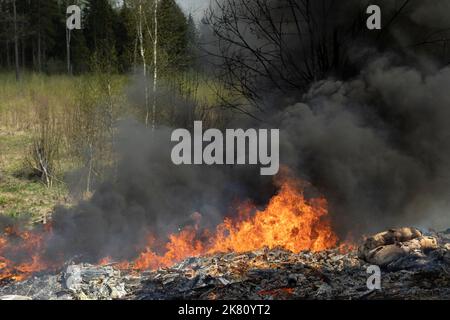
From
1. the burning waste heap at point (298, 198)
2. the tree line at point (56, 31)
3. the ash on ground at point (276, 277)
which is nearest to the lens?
the ash on ground at point (276, 277)

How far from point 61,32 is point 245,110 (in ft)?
97.3

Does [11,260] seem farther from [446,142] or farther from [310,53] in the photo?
[446,142]

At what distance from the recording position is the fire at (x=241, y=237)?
7957 mm

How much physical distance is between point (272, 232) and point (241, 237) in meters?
0.52

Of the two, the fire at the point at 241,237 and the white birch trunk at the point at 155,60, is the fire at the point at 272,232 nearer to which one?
the fire at the point at 241,237

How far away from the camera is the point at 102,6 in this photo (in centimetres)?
3042

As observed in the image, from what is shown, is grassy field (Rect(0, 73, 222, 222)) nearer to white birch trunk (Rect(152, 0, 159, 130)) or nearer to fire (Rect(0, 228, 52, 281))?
white birch trunk (Rect(152, 0, 159, 130))

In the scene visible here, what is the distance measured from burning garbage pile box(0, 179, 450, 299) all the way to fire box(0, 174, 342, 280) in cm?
2

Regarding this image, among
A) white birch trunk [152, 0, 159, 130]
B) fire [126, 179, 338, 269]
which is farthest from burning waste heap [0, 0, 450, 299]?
white birch trunk [152, 0, 159, 130]

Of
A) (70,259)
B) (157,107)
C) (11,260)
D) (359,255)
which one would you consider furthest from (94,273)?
(157,107)

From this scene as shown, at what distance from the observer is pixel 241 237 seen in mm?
8391

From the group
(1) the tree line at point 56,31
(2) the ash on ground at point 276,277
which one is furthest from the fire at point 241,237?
(1) the tree line at point 56,31

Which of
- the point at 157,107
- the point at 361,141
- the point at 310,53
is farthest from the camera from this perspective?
the point at 157,107
